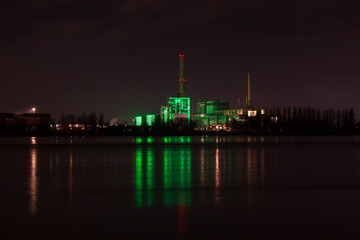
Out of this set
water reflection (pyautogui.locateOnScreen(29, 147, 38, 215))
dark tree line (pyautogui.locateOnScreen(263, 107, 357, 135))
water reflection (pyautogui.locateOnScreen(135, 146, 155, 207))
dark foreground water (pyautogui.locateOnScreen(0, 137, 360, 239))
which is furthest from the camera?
dark tree line (pyautogui.locateOnScreen(263, 107, 357, 135))

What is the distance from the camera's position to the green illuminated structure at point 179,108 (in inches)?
7047

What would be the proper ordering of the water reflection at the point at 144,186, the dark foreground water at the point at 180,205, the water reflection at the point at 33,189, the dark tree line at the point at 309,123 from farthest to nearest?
the dark tree line at the point at 309,123 → the water reflection at the point at 144,186 → the water reflection at the point at 33,189 → the dark foreground water at the point at 180,205

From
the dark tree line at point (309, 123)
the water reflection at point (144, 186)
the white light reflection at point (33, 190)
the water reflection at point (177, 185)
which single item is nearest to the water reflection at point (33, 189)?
the white light reflection at point (33, 190)

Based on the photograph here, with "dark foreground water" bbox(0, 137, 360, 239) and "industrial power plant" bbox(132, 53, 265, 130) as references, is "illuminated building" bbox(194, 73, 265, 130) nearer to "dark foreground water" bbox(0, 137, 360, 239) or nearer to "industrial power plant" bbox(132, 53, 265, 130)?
"industrial power plant" bbox(132, 53, 265, 130)

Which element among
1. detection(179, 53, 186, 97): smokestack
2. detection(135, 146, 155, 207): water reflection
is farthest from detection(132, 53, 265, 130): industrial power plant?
detection(135, 146, 155, 207): water reflection

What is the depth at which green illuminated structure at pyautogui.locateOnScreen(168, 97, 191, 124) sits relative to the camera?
179 meters

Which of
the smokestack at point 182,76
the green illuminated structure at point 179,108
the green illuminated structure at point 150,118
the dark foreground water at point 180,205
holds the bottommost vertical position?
the dark foreground water at point 180,205

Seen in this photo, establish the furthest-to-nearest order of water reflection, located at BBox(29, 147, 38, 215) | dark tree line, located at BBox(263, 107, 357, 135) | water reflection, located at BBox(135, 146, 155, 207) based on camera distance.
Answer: dark tree line, located at BBox(263, 107, 357, 135) < water reflection, located at BBox(135, 146, 155, 207) < water reflection, located at BBox(29, 147, 38, 215)

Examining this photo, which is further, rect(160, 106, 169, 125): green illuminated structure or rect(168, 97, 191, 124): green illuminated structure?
rect(160, 106, 169, 125): green illuminated structure

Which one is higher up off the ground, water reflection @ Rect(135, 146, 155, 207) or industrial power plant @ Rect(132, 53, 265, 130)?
industrial power plant @ Rect(132, 53, 265, 130)

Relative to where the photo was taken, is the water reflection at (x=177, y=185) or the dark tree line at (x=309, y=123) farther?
the dark tree line at (x=309, y=123)

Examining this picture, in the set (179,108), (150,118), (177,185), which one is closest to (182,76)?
(179,108)

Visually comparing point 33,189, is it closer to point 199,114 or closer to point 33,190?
point 33,190

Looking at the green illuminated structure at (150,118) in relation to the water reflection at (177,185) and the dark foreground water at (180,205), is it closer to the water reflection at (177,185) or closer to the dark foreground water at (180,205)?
the water reflection at (177,185)
